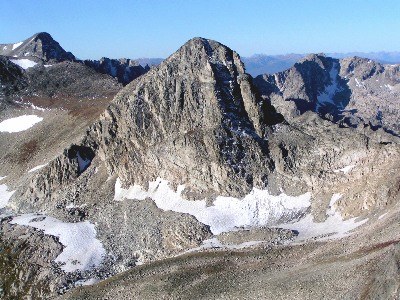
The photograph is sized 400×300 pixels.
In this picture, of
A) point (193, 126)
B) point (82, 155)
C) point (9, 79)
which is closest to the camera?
point (193, 126)

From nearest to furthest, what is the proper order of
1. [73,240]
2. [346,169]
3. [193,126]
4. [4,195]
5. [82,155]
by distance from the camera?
1. [73,240]
2. [346,169]
3. [193,126]
4. [82,155]
5. [4,195]

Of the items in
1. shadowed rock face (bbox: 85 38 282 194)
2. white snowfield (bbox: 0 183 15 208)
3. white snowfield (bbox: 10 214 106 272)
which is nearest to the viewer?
white snowfield (bbox: 10 214 106 272)

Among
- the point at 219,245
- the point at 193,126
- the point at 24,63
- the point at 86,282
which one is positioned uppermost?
the point at 24,63

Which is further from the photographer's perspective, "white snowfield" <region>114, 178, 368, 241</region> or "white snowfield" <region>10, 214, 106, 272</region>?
"white snowfield" <region>114, 178, 368, 241</region>

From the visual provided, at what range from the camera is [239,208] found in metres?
80.2

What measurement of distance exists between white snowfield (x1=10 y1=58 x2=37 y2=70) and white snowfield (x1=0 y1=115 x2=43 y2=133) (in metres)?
36.5

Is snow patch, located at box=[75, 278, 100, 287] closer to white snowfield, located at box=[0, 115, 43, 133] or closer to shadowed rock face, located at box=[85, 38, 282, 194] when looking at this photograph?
shadowed rock face, located at box=[85, 38, 282, 194]

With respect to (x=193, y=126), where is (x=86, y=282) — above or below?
below

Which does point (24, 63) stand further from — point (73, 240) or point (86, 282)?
point (86, 282)

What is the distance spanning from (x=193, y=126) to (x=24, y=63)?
311 feet

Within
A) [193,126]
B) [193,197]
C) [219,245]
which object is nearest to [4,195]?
[193,197]

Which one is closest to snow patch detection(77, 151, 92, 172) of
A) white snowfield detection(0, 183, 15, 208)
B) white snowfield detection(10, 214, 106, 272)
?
white snowfield detection(10, 214, 106, 272)

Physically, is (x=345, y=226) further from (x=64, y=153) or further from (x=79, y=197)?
(x=64, y=153)

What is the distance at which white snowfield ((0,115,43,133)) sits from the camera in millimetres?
121312
